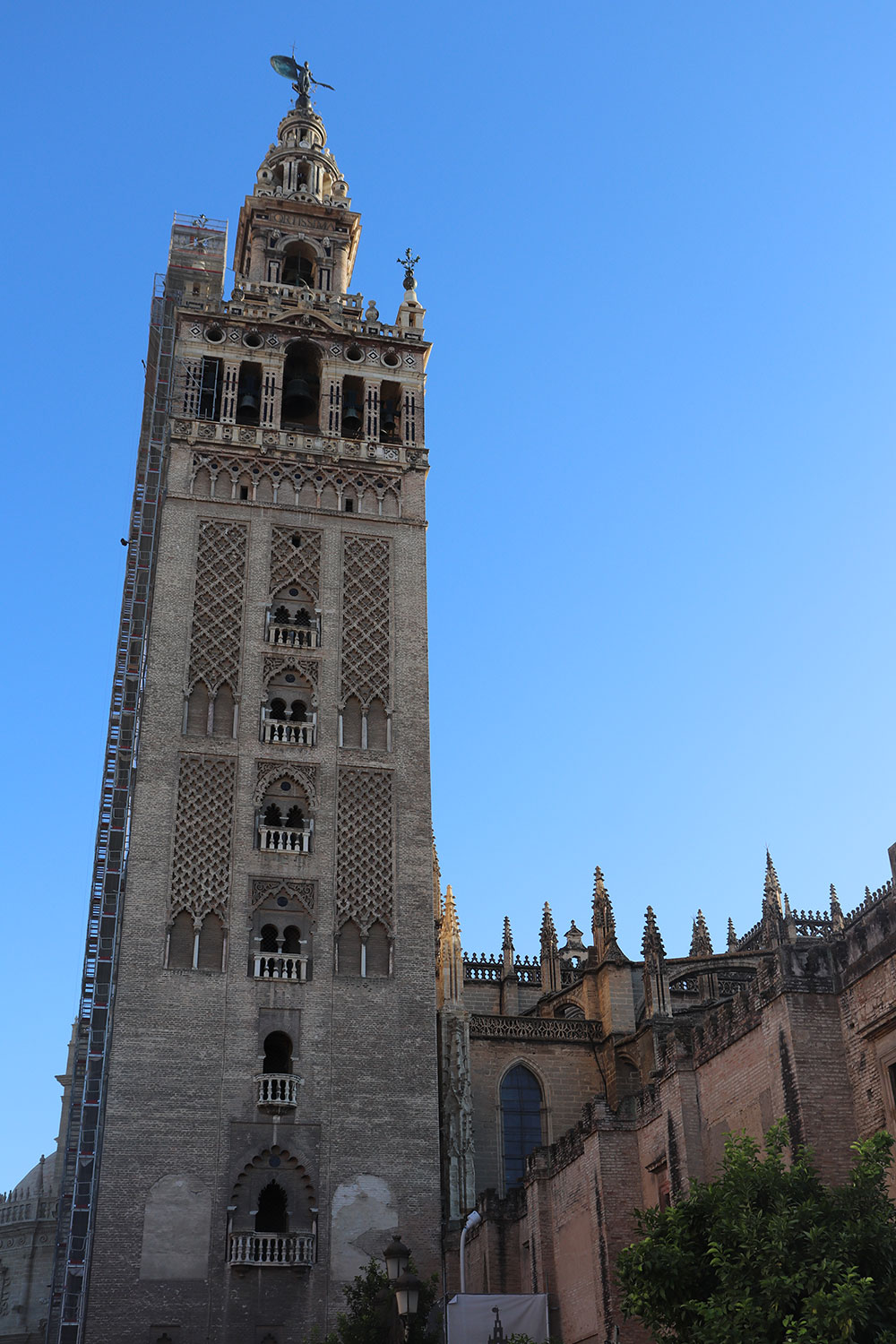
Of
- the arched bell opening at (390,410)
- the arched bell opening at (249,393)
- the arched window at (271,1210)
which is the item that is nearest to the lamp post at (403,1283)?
the arched window at (271,1210)

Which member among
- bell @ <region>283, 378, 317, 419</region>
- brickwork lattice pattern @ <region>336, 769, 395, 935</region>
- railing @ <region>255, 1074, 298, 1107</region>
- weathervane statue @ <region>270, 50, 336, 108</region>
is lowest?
railing @ <region>255, 1074, 298, 1107</region>

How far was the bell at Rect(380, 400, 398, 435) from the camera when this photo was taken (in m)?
38.1

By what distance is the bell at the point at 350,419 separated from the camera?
124ft

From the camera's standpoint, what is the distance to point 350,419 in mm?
38031

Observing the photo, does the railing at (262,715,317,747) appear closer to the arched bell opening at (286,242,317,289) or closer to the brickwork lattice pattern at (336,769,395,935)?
the brickwork lattice pattern at (336,769,395,935)

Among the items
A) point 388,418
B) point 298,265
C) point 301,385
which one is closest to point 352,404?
point 388,418

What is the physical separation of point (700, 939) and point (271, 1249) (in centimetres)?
2097

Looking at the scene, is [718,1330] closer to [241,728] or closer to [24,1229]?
[241,728]

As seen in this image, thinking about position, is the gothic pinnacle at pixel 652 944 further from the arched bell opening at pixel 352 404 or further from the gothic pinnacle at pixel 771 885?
the arched bell opening at pixel 352 404

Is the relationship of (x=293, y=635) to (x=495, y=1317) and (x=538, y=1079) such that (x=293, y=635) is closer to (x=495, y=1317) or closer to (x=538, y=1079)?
(x=538, y=1079)

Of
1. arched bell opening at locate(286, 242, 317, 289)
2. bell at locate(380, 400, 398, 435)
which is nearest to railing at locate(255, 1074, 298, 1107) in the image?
bell at locate(380, 400, 398, 435)

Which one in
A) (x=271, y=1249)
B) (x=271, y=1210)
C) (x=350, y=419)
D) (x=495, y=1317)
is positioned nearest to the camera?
(x=495, y=1317)

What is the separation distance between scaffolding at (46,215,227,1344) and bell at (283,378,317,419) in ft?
9.91

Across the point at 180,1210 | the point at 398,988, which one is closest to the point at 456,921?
the point at 398,988
